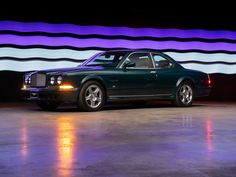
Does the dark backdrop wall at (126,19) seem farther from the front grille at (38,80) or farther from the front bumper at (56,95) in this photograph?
the front bumper at (56,95)

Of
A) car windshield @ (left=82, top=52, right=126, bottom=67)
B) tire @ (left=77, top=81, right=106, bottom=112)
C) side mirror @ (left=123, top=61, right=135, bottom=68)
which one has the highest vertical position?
car windshield @ (left=82, top=52, right=126, bottom=67)

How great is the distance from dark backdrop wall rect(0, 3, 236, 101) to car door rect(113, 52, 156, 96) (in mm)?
3668

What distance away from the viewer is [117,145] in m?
7.35

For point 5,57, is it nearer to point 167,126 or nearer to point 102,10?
point 102,10

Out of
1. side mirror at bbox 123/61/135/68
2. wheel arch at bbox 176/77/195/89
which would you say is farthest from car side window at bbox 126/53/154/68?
wheel arch at bbox 176/77/195/89

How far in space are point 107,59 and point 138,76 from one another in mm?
863

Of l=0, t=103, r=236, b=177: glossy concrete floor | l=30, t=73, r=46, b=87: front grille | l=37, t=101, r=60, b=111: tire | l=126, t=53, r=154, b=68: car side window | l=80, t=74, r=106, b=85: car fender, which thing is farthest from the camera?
l=126, t=53, r=154, b=68: car side window

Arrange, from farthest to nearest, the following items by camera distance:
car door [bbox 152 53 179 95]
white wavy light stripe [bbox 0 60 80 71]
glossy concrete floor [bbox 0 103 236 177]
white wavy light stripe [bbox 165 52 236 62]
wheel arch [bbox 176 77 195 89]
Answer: white wavy light stripe [bbox 165 52 236 62]
white wavy light stripe [bbox 0 60 80 71]
wheel arch [bbox 176 77 195 89]
car door [bbox 152 53 179 95]
glossy concrete floor [bbox 0 103 236 177]

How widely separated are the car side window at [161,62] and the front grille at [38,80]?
9.96ft

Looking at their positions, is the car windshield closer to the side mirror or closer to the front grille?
the side mirror

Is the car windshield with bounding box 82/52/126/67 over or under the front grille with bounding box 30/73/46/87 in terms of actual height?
over

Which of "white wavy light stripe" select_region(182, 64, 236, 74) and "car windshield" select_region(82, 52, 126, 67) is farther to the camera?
"white wavy light stripe" select_region(182, 64, 236, 74)

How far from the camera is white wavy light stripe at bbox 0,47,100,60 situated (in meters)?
16.3

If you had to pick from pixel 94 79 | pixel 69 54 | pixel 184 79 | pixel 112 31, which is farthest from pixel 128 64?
pixel 112 31
